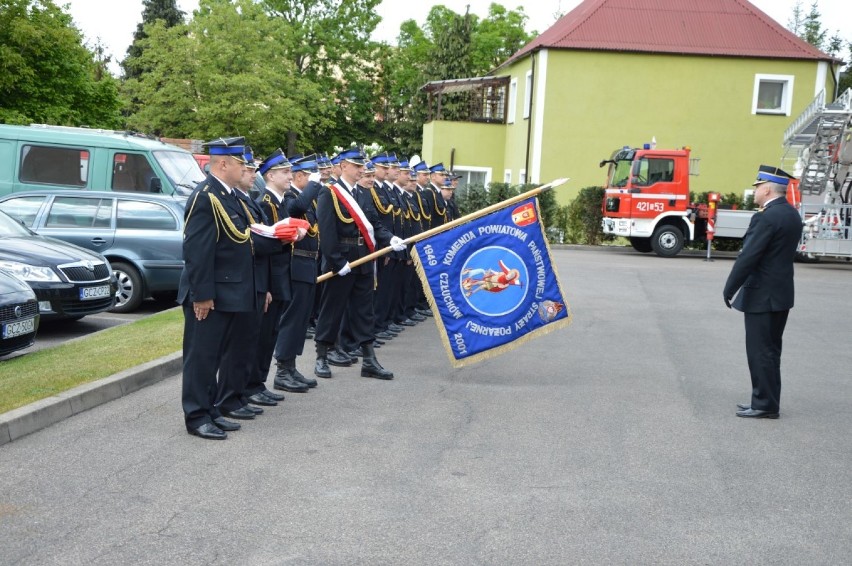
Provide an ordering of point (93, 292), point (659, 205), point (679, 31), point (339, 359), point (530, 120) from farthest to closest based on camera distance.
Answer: point (530, 120) < point (679, 31) < point (659, 205) < point (93, 292) < point (339, 359)

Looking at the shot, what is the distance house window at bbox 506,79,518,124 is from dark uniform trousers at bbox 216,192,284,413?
33588 millimetres

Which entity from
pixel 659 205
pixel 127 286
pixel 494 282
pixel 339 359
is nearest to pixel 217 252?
pixel 494 282

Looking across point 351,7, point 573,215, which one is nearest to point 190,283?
point 573,215

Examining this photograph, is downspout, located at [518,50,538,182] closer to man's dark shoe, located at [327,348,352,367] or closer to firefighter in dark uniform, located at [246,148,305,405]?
man's dark shoe, located at [327,348,352,367]

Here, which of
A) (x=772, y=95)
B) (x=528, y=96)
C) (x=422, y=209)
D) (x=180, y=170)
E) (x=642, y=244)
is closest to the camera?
(x=422, y=209)

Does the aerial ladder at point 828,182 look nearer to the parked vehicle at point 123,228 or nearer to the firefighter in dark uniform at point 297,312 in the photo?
the parked vehicle at point 123,228

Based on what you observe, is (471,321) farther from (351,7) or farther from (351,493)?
(351,7)

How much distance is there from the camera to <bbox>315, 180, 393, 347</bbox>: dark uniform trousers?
9.35 metres

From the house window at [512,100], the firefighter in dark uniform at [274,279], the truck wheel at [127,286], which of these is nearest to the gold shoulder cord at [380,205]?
the firefighter in dark uniform at [274,279]

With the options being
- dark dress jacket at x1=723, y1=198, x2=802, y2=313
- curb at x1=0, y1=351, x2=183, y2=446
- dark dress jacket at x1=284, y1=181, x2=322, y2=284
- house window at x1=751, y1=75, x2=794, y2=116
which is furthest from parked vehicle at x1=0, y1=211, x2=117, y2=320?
house window at x1=751, y1=75, x2=794, y2=116

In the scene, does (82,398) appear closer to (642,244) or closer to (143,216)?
(143,216)

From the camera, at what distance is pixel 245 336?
24.5 feet

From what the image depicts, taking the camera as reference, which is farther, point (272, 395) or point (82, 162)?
point (82, 162)

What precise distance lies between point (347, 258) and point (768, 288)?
150 inches
